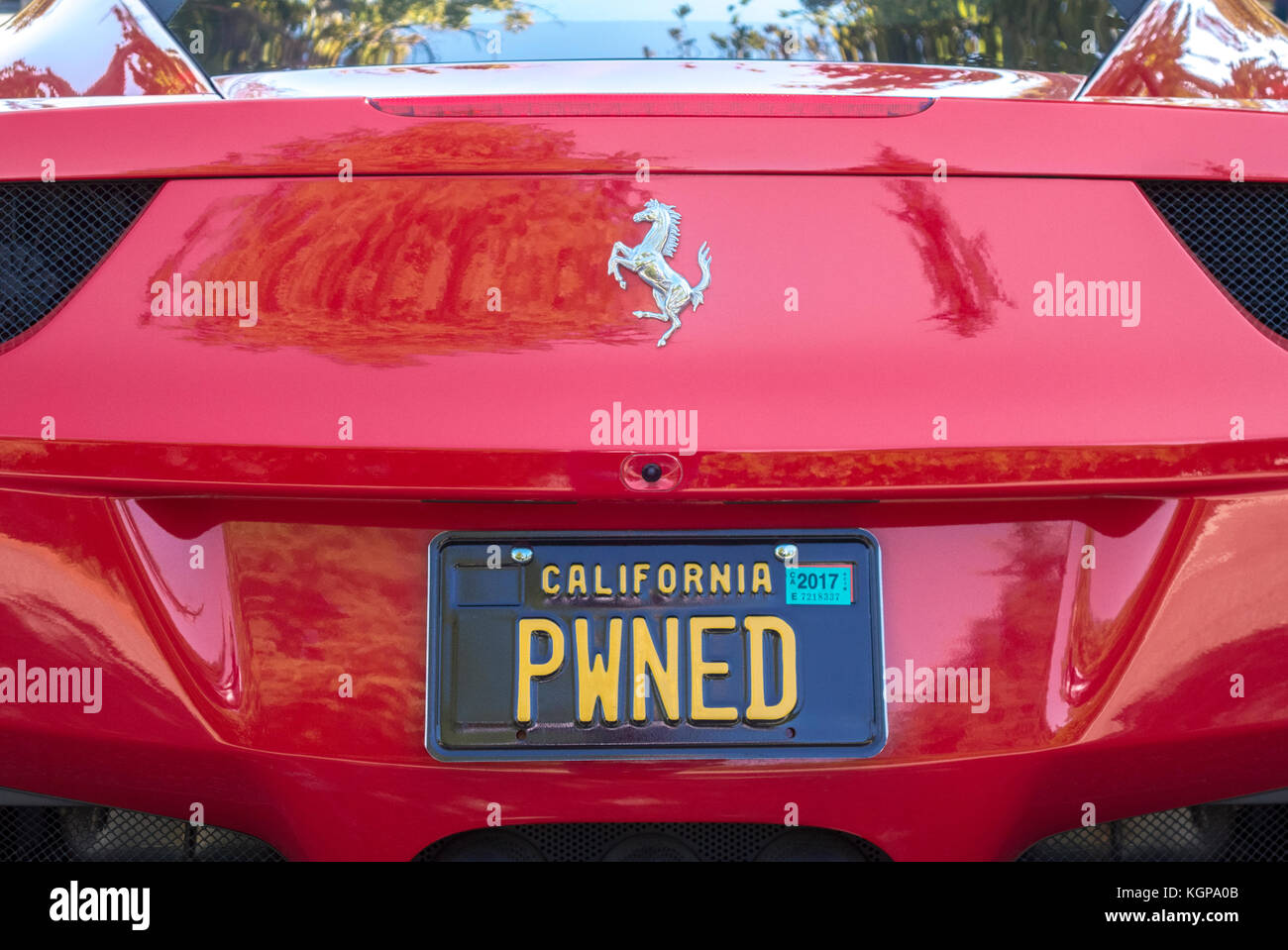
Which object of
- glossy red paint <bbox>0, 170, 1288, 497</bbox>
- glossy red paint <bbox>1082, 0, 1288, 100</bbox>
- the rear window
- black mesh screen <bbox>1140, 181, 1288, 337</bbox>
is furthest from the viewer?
the rear window

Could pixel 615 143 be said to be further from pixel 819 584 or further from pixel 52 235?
pixel 52 235

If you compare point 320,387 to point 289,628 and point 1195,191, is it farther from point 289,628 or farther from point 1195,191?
point 1195,191

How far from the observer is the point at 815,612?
151cm

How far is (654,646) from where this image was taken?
1.49 meters

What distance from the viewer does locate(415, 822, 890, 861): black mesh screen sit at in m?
1.56

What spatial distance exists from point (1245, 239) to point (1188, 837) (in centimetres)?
77

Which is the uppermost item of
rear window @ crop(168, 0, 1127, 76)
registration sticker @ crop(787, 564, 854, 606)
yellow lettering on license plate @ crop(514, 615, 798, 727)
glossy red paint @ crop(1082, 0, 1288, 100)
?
rear window @ crop(168, 0, 1127, 76)

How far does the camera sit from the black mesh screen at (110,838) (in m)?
1.64

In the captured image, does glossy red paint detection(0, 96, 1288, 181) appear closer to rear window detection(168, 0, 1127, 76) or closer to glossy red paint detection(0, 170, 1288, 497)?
glossy red paint detection(0, 170, 1288, 497)

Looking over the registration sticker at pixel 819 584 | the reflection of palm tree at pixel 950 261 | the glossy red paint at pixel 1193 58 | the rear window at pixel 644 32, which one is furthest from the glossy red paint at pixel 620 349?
the rear window at pixel 644 32

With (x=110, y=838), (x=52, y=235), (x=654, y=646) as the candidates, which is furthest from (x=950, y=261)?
(x=110, y=838)

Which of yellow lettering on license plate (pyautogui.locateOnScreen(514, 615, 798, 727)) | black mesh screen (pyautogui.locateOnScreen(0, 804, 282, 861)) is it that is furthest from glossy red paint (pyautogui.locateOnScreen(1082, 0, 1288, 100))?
black mesh screen (pyautogui.locateOnScreen(0, 804, 282, 861))
